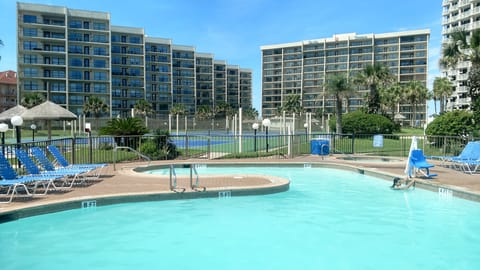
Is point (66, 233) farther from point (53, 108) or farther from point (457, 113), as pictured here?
point (457, 113)

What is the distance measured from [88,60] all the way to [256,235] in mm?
71838

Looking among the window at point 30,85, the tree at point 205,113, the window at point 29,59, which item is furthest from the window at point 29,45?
the tree at point 205,113

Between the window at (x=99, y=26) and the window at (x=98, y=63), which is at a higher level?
the window at (x=99, y=26)

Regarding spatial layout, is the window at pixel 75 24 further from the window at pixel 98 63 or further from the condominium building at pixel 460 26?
the condominium building at pixel 460 26

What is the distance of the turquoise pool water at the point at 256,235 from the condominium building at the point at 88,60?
Result: 63.0 metres

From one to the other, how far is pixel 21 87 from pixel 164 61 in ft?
111

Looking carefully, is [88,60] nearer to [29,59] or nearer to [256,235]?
[29,59]

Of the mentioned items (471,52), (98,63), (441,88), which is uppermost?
(98,63)

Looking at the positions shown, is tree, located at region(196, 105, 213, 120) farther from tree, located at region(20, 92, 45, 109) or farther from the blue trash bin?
the blue trash bin

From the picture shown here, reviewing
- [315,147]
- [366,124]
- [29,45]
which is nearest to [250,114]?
[29,45]

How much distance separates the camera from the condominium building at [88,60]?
65938mm

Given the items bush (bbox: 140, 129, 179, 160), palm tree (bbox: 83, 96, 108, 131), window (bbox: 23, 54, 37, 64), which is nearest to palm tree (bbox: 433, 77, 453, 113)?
palm tree (bbox: 83, 96, 108, 131)

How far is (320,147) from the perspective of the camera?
19953 mm

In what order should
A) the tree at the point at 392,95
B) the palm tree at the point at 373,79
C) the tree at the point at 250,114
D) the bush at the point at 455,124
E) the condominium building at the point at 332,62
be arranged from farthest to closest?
the condominium building at the point at 332,62 → the tree at the point at 250,114 → the tree at the point at 392,95 → the palm tree at the point at 373,79 → the bush at the point at 455,124
